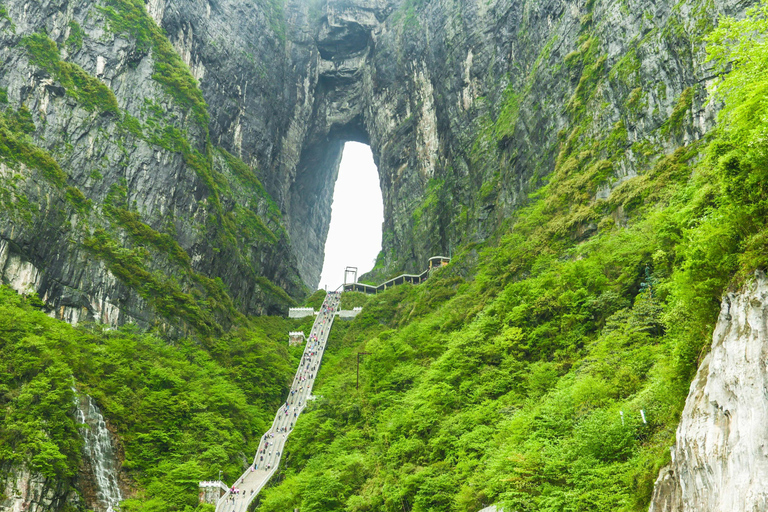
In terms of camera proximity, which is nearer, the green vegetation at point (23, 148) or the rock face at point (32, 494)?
the rock face at point (32, 494)

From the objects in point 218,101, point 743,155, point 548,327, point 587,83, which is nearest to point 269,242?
point 218,101

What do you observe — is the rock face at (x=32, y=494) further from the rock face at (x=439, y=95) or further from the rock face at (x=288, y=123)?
the rock face at (x=439, y=95)

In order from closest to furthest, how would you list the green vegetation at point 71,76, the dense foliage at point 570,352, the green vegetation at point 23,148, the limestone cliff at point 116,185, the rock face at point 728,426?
the rock face at point 728,426
the dense foliage at point 570,352
the limestone cliff at point 116,185
the green vegetation at point 23,148
the green vegetation at point 71,76

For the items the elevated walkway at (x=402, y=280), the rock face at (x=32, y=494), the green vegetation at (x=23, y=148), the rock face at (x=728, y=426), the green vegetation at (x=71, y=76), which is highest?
the green vegetation at (x=71, y=76)

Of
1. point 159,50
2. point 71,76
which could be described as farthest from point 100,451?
point 159,50

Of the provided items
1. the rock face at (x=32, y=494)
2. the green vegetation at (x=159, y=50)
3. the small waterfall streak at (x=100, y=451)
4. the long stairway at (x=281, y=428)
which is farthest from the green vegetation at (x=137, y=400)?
the green vegetation at (x=159, y=50)

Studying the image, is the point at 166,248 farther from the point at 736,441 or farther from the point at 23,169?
the point at 736,441
